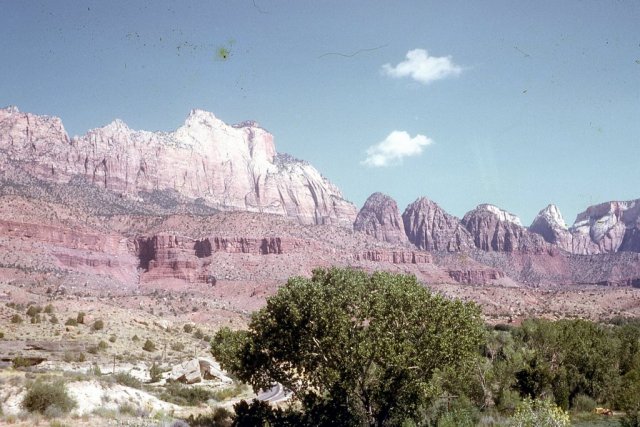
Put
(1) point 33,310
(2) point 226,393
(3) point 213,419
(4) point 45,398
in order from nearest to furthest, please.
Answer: (4) point 45,398 < (3) point 213,419 < (2) point 226,393 < (1) point 33,310

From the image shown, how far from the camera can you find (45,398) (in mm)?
24250

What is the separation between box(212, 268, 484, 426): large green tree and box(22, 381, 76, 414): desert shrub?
8872 mm

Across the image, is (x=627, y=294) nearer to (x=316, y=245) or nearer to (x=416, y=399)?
(x=316, y=245)

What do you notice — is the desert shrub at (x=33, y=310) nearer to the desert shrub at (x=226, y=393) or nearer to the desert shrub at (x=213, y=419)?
A: the desert shrub at (x=226, y=393)

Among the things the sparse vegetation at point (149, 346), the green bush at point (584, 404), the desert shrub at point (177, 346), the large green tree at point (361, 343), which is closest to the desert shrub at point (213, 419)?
the large green tree at point (361, 343)

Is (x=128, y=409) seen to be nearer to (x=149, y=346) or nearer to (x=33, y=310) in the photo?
(x=149, y=346)

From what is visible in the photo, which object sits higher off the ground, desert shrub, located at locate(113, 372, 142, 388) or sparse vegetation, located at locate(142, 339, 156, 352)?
desert shrub, located at locate(113, 372, 142, 388)

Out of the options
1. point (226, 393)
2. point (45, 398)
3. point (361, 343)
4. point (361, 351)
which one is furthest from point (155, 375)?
point (361, 351)

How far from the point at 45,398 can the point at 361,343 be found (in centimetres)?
1602

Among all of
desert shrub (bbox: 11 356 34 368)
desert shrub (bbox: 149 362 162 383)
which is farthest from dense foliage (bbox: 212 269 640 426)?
desert shrub (bbox: 11 356 34 368)

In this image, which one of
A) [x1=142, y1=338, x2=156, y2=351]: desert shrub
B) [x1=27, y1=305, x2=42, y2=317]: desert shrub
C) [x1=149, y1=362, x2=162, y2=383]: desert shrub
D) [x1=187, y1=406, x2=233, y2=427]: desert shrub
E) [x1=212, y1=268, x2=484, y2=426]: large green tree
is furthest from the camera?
[x1=27, y1=305, x2=42, y2=317]: desert shrub

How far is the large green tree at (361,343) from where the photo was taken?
65.0 ft

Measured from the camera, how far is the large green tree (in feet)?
65.0

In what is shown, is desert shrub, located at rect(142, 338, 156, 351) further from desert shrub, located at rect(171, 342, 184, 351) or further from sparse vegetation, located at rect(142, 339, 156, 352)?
desert shrub, located at rect(171, 342, 184, 351)
